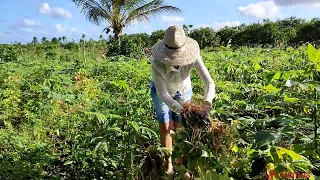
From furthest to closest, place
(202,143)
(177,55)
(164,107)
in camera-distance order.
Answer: (164,107)
(177,55)
(202,143)

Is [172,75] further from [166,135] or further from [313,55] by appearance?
[313,55]

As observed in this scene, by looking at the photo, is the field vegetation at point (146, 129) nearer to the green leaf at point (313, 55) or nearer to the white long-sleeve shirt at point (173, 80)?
the green leaf at point (313, 55)

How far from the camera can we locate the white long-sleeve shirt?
10.2 ft

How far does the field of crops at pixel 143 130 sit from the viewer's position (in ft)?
6.41

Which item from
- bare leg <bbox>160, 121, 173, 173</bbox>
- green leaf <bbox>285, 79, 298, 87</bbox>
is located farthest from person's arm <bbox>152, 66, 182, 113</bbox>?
green leaf <bbox>285, 79, 298, 87</bbox>

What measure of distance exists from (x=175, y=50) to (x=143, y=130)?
58 centimetres

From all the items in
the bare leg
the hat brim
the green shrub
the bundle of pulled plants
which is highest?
the green shrub

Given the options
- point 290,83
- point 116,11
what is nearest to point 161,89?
point 290,83

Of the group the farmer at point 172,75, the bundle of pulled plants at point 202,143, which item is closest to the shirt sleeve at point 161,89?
the farmer at point 172,75

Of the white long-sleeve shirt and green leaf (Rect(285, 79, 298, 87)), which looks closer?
green leaf (Rect(285, 79, 298, 87))

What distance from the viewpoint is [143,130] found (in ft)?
9.75

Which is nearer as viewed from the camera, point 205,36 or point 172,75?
point 172,75

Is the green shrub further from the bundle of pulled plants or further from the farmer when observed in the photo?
the bundle of pulled plants

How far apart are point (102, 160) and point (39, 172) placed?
0.58 metres
